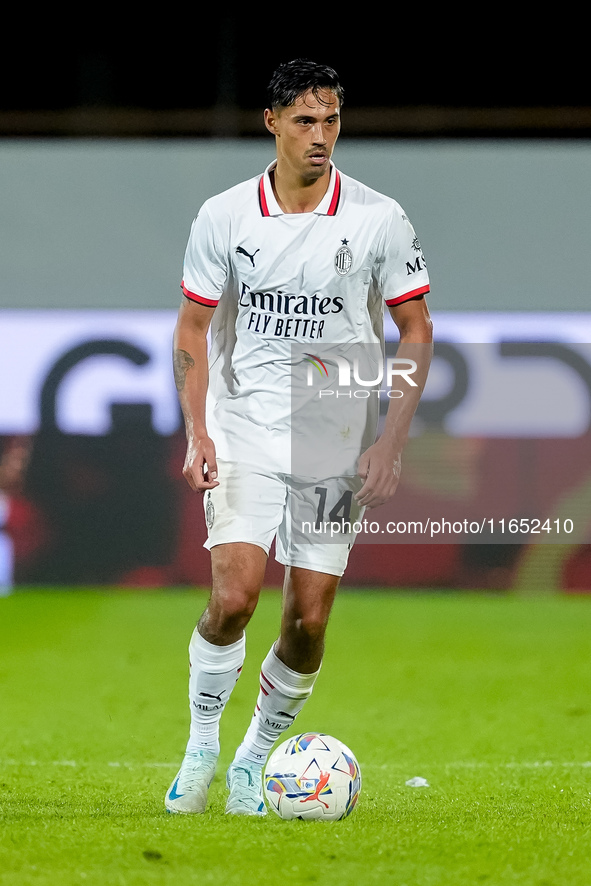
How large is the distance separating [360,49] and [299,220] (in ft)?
21.5

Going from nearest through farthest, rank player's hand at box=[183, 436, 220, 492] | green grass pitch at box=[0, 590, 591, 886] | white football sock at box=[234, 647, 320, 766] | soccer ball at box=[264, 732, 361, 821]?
green grass pitch at box=[0, 590, 591, 886], soccer ball at box=[264, 732, 361, 821], player's hand at box=[183, 436, 220, 492], white football sock at box=[234, 647, 320, 766]

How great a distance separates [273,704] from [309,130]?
176 cm

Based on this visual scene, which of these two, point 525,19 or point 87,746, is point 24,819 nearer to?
point 87,746

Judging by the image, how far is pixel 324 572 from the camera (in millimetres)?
3436

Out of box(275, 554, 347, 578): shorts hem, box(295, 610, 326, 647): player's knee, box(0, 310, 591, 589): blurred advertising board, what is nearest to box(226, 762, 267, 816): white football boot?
box(295, 610, 326, 647): player's knee

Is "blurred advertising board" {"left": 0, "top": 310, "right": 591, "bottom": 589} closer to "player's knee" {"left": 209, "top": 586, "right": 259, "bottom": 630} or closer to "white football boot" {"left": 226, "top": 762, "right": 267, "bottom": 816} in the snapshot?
"white football boot" {"left": 226, "top": 762, "right": 267, "bottom": 816}

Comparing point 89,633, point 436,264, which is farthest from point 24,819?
point 436,264

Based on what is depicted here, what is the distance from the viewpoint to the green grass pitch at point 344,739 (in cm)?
270

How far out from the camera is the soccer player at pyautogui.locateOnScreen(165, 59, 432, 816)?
134 inches

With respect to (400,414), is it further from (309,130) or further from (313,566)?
(309,130)

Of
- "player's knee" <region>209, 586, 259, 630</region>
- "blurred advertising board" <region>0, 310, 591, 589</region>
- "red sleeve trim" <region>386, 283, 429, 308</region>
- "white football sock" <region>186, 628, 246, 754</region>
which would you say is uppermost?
"red sleeve trim" <region>386, 283, 429, 308</region>

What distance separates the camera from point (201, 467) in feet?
11.0

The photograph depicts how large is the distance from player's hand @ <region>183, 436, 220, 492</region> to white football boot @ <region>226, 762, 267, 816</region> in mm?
884

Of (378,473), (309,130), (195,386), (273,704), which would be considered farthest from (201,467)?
(309,130)
